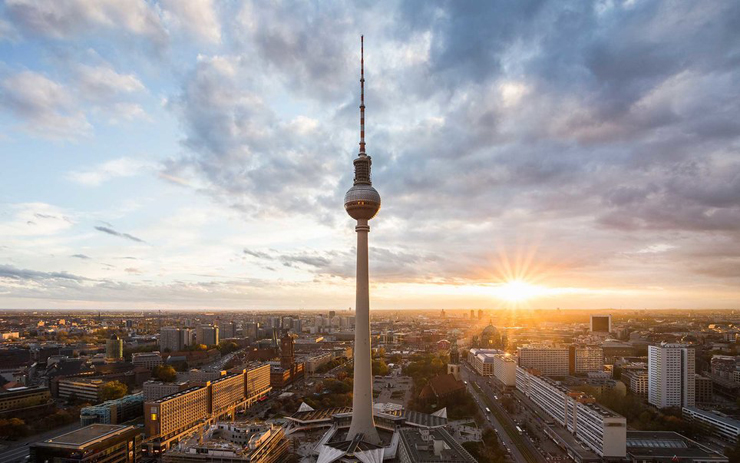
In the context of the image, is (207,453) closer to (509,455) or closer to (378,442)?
(378,442)

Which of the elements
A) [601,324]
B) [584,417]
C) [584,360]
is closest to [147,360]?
[584,417]

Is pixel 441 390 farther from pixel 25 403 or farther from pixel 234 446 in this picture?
pixel 25 403

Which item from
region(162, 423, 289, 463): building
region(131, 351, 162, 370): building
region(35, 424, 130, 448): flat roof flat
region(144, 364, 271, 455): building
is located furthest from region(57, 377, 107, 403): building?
region(162, 423, 289, 463): building

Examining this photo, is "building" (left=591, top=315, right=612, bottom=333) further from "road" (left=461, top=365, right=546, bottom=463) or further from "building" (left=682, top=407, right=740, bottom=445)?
"building" (left=682, top=407, right=740, bottom=445)

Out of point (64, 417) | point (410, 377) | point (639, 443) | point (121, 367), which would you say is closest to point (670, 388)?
point (639, 443)

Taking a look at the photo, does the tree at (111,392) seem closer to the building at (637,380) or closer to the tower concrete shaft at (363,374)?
the tower concrete shaft at (363,374)
